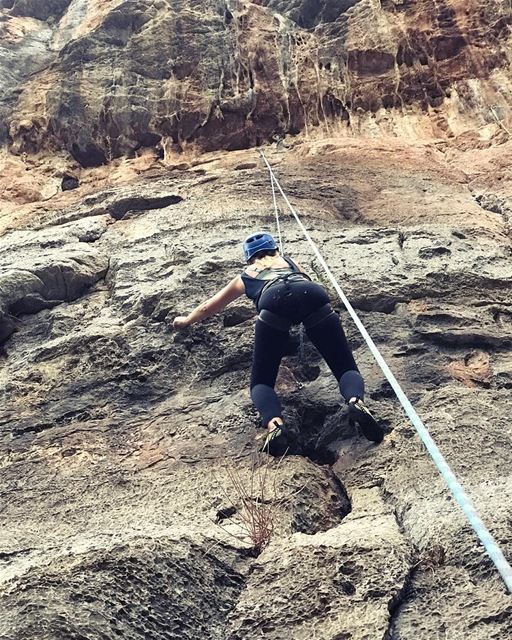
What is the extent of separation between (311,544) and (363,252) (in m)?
3.89

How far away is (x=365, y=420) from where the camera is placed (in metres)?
4.21

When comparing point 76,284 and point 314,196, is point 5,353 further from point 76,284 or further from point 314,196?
point 314,196

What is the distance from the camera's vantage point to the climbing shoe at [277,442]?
425cm

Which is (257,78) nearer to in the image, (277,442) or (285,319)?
(285,319)

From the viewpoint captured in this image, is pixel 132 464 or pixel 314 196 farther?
pixel 314 196

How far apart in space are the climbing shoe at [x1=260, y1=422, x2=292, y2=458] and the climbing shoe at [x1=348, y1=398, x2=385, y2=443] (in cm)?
42

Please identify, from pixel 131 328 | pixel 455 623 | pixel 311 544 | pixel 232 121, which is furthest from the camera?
pixel 232 121

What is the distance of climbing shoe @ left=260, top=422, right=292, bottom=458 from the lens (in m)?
4.25

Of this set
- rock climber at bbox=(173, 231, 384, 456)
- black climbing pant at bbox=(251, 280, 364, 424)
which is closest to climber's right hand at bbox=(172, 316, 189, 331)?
rock climber at bbox=(173, 231, 384, 456)

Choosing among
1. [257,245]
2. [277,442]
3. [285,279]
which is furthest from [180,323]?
[277,442]

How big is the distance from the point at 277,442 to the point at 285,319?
2.90ft

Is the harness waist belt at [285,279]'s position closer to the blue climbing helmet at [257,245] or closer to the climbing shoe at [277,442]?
the blue climbing helmet at [257,245]

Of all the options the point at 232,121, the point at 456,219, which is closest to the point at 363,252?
the point at 456,219

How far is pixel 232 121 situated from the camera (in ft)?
36.9
